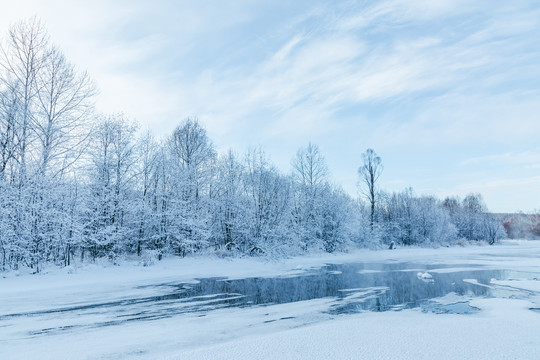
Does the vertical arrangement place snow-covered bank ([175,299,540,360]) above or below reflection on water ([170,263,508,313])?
above

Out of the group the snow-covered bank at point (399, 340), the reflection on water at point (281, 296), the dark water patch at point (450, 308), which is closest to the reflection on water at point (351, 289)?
the reflection on water at point (281, 296)

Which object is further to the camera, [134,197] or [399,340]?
[134,197]

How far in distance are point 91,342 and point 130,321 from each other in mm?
1746

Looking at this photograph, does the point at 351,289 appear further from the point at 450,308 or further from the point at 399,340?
the point at 399,340

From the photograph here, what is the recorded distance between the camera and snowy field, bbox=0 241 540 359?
6051 mm

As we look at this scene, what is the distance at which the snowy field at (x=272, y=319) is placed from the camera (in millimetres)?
6051

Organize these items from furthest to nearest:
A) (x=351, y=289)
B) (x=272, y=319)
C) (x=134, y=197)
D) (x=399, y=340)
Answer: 1. (x=134, y=197)
2. (x=351, y=289)
3. (x=272, y=319)
4. (x=399, y=340)

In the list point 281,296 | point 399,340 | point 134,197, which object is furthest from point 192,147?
point 399,340

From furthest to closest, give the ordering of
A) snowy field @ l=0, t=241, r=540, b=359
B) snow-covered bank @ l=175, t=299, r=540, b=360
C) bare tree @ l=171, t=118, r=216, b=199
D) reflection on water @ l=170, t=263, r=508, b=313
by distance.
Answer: bare tree @ l=171, t=118, r=216, b=199 → reflection on water @ l=170, t=263, r=508, b=313 → snowy field @ l=0, t=241, r=540, b=359 → snow-covered bank @ l=175, t=299, r=540, b=360

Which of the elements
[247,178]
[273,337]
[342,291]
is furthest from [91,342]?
[247,178]

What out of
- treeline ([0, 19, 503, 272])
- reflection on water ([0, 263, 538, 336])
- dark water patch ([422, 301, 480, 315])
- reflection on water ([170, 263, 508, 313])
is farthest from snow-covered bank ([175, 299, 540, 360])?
treeline ([0, 19, 503, 272])

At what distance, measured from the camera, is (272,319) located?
8.57 m

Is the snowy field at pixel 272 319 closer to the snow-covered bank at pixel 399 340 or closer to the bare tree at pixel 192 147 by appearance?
the snow-covered bank at pixel 399 340

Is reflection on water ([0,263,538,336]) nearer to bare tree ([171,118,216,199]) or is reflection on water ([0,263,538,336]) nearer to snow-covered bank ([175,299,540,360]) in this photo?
snow-covered bank ([175,299,540,360])
